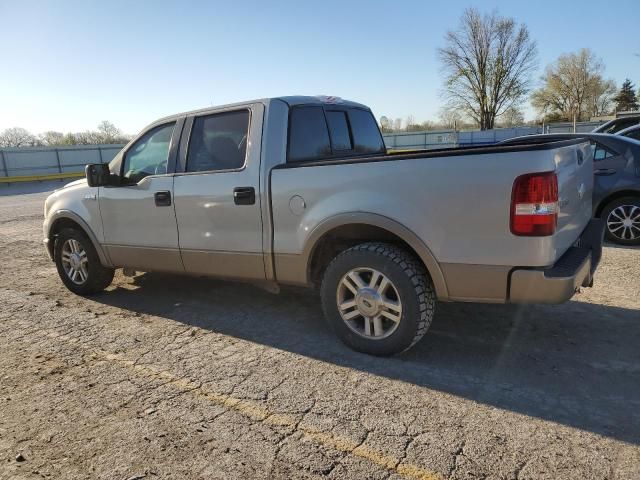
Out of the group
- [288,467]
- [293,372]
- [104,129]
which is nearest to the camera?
[288,467]

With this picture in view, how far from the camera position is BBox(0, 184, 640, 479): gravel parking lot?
2398 millimetres

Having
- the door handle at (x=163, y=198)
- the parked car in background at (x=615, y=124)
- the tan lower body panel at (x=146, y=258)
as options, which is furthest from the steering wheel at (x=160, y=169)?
the parked car in background at (x=615, y=124)

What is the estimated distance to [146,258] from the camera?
475cm

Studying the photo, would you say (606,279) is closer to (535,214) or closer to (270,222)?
(535,214)

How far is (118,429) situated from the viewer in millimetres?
2746

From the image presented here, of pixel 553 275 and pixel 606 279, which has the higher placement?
pixel 553 275

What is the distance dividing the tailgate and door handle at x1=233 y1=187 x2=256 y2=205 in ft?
7.21

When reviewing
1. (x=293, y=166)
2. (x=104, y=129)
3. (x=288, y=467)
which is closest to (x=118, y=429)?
(x=288, y=467)

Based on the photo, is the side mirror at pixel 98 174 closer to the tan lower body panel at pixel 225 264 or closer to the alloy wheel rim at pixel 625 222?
the tan lower body panel at pixel 225 264

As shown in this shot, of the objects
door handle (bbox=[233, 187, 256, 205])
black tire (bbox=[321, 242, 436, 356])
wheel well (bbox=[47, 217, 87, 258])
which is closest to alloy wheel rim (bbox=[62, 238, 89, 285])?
wheel well (bbox=[47, 217, 87, 258])

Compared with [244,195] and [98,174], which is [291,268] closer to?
[244,195]

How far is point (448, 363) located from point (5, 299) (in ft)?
16.3

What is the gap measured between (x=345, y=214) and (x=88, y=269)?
11.1ft

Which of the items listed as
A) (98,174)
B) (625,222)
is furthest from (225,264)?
(625,222)
